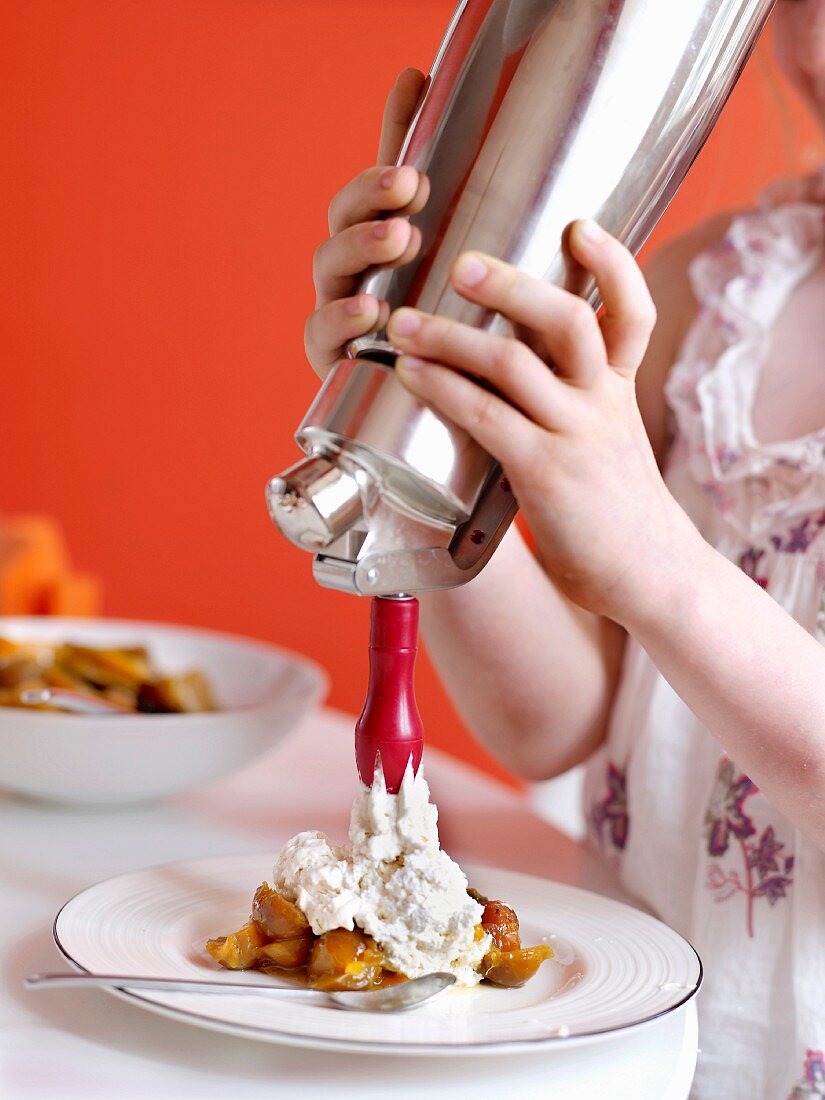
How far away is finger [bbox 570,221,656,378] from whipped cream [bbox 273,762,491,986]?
0.19 metres

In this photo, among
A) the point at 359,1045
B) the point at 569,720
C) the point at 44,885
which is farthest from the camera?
the point at 569,720

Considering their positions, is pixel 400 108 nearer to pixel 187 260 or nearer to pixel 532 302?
pixel 532 302

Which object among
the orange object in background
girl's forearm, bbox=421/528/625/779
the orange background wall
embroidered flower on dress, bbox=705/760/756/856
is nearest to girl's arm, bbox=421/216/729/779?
girl's forearm, bbox=421/528/625/779

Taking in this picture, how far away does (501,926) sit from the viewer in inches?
19.6

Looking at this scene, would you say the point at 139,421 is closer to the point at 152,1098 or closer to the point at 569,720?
the point at 569,720

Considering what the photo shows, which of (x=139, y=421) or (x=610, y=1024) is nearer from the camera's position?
(x=610, y=1024)

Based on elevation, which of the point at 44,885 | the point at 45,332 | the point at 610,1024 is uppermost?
the point at 45,332

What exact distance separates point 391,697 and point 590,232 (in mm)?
192

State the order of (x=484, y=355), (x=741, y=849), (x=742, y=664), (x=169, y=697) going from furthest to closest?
(x=169, y=697) → (x=741, y=849) → (x=742, y=664) → (x=484, y=355)

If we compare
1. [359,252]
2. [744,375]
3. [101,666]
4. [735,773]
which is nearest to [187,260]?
[101,666]

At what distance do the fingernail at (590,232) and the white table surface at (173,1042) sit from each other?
0.28 m

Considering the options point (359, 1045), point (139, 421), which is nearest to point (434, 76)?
point (359, 1045)

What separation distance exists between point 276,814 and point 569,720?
7.6 inches

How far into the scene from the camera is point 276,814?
0.79m
